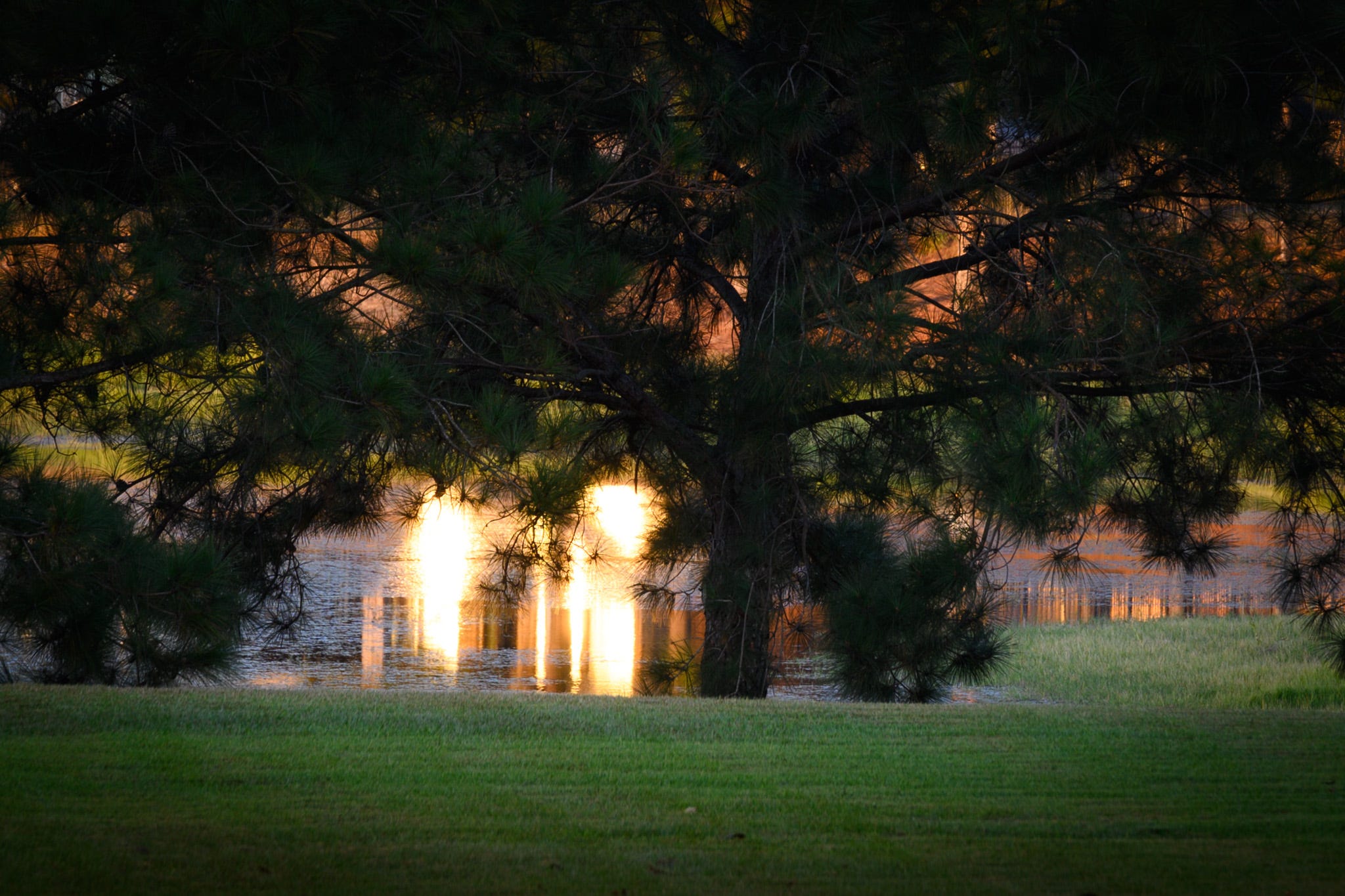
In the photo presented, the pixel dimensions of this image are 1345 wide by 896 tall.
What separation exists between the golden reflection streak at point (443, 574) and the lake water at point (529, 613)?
0.12ft

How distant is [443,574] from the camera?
16656mm

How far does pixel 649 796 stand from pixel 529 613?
388 inches

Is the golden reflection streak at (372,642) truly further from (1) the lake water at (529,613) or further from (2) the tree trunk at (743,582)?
(2) the tree trunk at (743,582)

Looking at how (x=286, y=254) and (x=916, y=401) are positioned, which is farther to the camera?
(x=916, y=401)

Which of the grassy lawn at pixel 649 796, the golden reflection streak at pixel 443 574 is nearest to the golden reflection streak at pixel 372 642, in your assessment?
the golden reflection streak at pixel 443 574

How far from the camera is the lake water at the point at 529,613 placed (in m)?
10.4

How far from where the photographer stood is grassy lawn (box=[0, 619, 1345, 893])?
3395 mm

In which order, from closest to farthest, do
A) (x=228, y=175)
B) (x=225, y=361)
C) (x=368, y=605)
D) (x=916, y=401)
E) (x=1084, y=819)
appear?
(x=1084, y=819) < (x=228, y=175) < (x=225, y=361) < (x=916, y=401) < (x=368, y=605)

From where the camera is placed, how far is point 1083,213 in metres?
6.74

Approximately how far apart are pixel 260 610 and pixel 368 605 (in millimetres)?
5747

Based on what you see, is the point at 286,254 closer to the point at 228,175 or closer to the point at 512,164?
the point at 228,175

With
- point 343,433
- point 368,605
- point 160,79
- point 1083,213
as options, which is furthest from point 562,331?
point 368,605

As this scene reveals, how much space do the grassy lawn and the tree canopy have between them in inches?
36.2

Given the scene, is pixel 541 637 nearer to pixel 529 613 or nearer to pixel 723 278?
pixel 529 613
